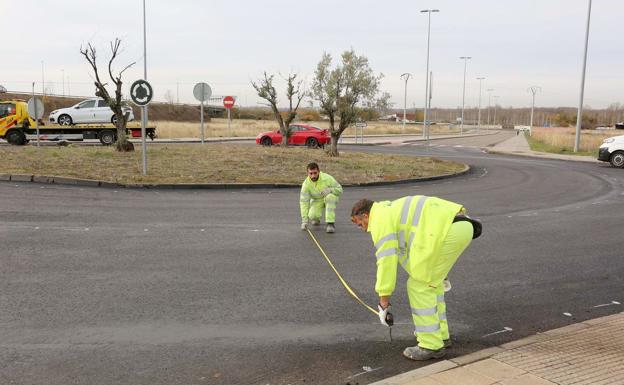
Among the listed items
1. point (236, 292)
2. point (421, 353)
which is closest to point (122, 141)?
point (236, 292)

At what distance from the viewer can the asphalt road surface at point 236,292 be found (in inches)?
167

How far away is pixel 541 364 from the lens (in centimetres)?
402

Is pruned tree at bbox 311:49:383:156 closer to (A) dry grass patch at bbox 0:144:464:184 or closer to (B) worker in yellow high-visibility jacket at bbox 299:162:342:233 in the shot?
(A) dry grass patch at bbox 0:144:464:184

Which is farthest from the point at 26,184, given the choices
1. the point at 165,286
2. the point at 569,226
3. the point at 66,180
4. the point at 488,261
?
the point at 569,226

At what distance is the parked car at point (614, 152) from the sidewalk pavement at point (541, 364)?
2284cm

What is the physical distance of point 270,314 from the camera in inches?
208

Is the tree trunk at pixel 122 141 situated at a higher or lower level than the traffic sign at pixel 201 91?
lower

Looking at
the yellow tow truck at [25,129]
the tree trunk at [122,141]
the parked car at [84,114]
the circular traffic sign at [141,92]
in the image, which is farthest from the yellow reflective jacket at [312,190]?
the parked car at [84,114]

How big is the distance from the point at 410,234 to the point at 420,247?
132mm

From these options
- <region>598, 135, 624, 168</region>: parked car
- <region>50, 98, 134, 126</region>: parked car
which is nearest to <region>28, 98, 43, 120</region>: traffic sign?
<region>50, 98, 134, 126</region>: parked car

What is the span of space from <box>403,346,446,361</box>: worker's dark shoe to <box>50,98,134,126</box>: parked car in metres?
28.0

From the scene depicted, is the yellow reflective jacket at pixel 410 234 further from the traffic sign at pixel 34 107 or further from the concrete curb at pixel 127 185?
the traffic sign at pixel 34 107

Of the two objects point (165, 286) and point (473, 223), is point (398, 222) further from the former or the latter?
point (165, 286)

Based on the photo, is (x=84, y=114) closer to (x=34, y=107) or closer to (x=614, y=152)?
(x=34, y=107)
